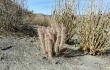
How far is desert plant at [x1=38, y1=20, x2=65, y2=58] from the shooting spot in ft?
18.6

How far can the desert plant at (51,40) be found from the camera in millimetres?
Answer: 5676

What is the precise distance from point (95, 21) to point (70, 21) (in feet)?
3.23

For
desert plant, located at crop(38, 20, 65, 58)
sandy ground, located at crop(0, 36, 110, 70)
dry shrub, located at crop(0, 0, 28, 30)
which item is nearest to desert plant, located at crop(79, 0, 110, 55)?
sandy ground, located at crop(0, 36, 110, 70)

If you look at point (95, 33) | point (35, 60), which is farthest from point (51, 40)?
point (95, 33)

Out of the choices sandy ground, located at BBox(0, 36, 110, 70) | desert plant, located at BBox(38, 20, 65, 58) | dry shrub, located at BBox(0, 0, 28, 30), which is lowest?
sandy ground, located at BBox(0, 36, 110, 70)

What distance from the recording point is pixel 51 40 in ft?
18.9

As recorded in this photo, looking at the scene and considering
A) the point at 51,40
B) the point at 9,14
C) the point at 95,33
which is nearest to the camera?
the point at 51,40

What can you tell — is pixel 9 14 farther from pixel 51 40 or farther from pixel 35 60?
pixel 35 60

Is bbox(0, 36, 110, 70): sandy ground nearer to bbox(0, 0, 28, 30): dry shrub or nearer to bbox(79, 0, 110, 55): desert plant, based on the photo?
bbox(79, 0, 110, 55): desert plant

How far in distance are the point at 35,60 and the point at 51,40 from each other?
592 millimetres

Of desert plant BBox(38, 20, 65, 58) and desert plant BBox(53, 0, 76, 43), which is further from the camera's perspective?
desert plant BBox(53, 0, 76, 43)

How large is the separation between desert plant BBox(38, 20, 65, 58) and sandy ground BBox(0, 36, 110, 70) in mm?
159

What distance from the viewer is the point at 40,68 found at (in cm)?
507

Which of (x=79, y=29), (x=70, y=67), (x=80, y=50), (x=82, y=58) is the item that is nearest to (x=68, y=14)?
(x=79, y=29)
